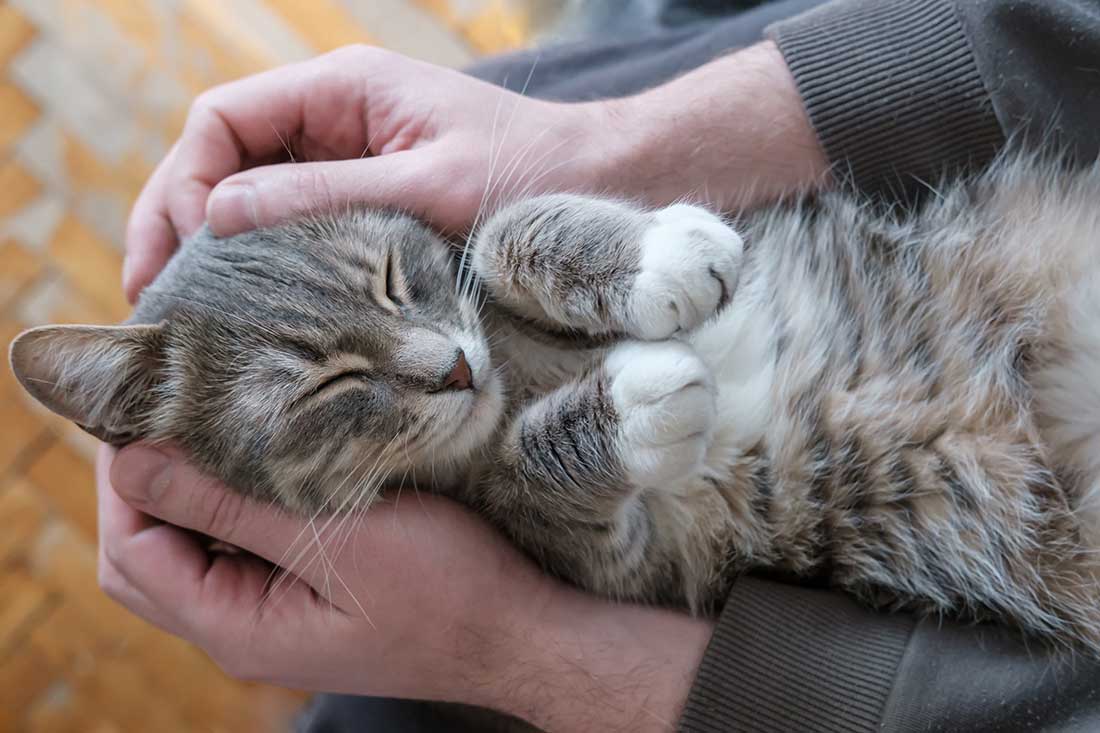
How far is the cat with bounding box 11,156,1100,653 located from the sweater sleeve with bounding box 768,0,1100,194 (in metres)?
0.08

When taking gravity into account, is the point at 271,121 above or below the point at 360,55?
below

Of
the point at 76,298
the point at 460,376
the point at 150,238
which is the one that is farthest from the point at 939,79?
the point at 76,298

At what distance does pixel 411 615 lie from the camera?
1368 millimetres

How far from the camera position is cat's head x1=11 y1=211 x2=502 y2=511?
1.29 metres

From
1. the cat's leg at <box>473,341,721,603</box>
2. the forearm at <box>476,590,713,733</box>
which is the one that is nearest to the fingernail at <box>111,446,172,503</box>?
the cat's leg at <box>473,341,721,603</box>

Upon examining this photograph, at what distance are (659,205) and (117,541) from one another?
1.10 meters

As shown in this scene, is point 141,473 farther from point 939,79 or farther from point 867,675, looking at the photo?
point 939,79

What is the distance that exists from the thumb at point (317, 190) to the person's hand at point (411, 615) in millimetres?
405

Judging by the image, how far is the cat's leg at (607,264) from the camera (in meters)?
1.21

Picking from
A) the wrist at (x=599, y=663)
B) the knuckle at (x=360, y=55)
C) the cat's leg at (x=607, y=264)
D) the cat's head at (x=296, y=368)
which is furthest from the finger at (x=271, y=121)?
the wrist at (x=599, y=663)

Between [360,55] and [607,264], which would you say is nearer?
[607,264]

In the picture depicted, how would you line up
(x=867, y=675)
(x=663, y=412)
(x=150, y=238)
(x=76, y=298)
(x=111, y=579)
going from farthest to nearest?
1. (x=76, y=298)
2. (x=150, y=238)
3. (x=111, y=579)
4. (x=867, y=675)
5. (x=663, y=412)

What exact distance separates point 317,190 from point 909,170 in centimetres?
101

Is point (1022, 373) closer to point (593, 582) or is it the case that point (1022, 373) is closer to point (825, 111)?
point (825, 111)
